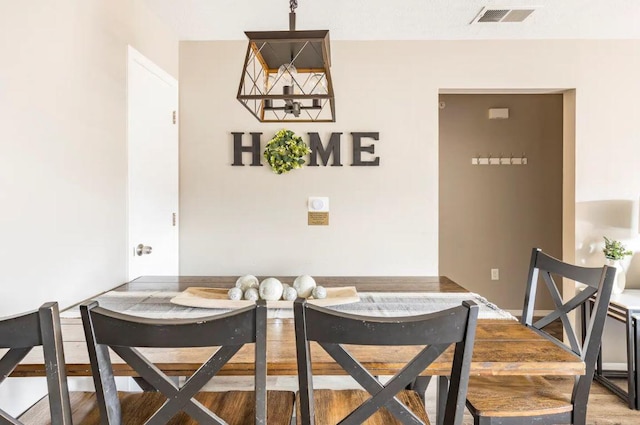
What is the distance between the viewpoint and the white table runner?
1.59m

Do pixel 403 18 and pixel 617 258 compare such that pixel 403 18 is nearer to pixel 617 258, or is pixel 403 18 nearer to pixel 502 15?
pixel 502 15

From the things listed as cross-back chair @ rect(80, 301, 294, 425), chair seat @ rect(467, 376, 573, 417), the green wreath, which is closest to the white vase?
chair seat @ rect(467, 376, 573, 417)

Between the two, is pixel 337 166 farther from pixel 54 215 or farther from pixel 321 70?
pixel 54 215

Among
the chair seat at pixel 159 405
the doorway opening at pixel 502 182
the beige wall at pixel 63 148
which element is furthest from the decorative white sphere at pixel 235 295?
the doorway opening at pixel 502 182

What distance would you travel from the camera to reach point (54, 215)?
1.69m

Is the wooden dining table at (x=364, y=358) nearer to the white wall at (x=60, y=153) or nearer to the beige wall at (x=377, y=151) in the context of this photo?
the white wall at (x=60, y=153)

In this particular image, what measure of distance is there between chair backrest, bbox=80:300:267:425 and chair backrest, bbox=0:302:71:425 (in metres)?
0.07

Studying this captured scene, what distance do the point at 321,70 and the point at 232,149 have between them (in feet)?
4.69

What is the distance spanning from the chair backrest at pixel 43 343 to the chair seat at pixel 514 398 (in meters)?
1.29

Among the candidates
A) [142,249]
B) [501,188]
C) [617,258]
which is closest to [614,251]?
[617,258]

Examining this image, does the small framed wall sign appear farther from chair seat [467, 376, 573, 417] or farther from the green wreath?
chair seat [467, 376, 573, 417]

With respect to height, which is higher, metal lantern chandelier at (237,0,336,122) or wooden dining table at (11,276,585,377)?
metal lantern chandelier at (237,0,336,122)

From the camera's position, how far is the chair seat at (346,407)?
4.14ft

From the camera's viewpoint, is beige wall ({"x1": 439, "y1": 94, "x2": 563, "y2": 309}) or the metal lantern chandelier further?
beige wall ({"x1": 439, "y1": 94, "x2": 563, "y2": 309})
